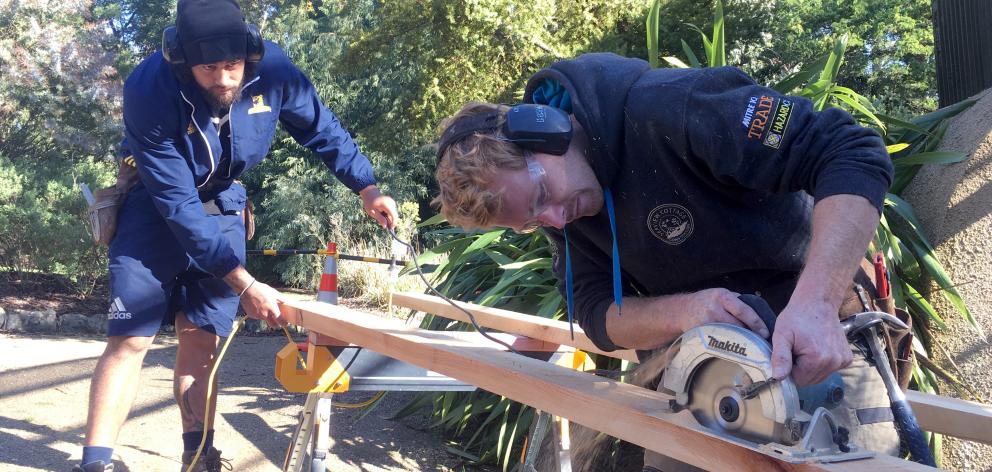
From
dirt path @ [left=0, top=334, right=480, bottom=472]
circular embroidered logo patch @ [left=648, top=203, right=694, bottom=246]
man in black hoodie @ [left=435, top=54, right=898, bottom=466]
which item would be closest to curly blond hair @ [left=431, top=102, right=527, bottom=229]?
man in black hoodie @ [left=435, top=54, right=898, bottom=466]

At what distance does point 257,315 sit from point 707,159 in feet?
7.10

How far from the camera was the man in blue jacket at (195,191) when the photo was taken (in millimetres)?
3268

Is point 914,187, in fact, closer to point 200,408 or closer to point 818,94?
point 818,94

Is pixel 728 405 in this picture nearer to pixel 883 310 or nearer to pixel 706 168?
pixel 706 168

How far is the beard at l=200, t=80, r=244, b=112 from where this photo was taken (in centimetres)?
338

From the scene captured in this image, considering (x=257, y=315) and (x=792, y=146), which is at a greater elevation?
(x=792, y=146)

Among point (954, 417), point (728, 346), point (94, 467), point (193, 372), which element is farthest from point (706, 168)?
point (193, 372)

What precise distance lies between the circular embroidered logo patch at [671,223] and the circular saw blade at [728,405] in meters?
0.42

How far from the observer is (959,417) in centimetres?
206

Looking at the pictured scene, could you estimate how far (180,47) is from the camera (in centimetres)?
323

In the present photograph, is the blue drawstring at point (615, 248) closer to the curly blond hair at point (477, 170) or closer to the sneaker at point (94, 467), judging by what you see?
the curly blond hair at point (477, 170)

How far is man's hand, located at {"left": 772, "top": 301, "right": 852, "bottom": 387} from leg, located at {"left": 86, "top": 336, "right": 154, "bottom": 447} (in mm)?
2925

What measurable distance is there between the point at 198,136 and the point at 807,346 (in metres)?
Answer: 2.78

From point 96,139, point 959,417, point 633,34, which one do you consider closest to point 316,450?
point 959,417
